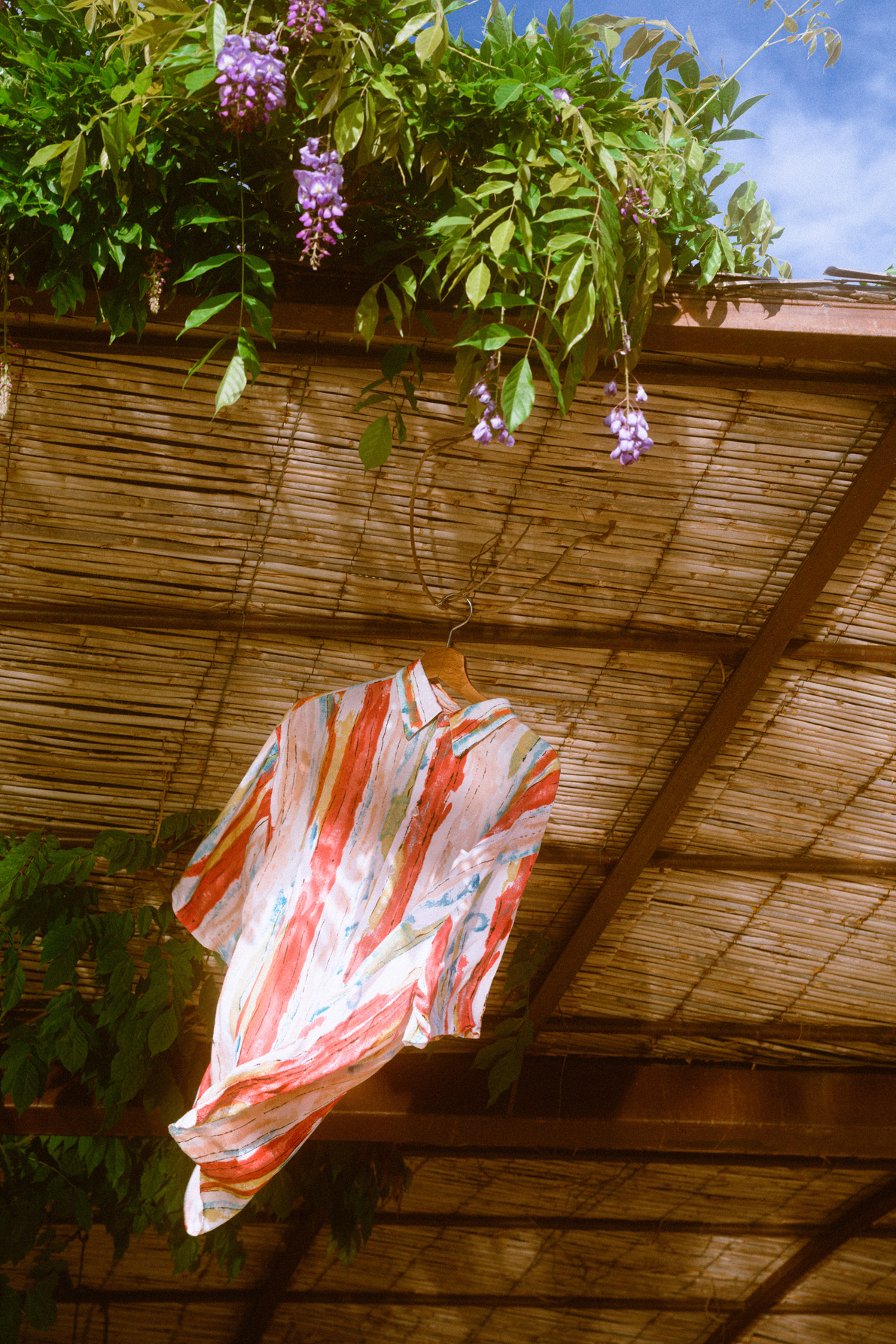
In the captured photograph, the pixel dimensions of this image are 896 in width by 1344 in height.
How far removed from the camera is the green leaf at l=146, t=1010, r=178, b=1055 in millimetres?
2469

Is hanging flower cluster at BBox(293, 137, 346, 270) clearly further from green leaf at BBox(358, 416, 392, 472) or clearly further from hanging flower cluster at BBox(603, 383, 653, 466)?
hanging flower cluster at BBox(603, 383, 653, 466)

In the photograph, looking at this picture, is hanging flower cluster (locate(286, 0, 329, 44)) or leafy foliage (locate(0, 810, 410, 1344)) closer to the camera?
hanging flower cluster (locate(286, 0, 329, 44))

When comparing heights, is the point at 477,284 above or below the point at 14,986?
above

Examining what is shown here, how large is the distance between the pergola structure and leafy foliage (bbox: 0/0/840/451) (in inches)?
7.8

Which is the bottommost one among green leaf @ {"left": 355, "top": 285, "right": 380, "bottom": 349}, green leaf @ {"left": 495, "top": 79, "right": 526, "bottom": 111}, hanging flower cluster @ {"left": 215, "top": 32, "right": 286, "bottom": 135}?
green leaf @ {"left": 355, "top": 285, "right": 380, "bottom": 349}

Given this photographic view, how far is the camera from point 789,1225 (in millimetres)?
4152

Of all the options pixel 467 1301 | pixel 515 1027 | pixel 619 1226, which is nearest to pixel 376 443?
pixel 515 1027

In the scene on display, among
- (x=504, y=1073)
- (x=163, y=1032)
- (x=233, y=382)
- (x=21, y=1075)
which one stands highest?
(x=233, y=382)

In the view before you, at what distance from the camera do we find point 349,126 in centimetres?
135

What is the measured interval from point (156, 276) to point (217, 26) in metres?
0.36

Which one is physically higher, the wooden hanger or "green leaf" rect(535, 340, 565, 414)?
"green leaf" rect(535, 340, 565, 414)

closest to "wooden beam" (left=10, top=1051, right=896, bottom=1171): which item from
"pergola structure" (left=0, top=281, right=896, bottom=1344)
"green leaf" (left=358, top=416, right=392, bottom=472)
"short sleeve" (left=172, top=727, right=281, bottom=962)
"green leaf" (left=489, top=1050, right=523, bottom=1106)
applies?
"pergola structure" (left=0, top=281, right=896, bottom=1344)

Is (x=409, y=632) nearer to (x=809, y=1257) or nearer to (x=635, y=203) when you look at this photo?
(x=635, y=203)

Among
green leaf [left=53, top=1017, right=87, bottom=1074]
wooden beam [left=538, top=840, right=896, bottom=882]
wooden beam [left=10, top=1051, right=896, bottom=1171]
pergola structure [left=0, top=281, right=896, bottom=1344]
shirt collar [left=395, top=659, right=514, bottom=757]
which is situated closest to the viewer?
shirt collar [left=395, top=659, right=514, bottom=757]
